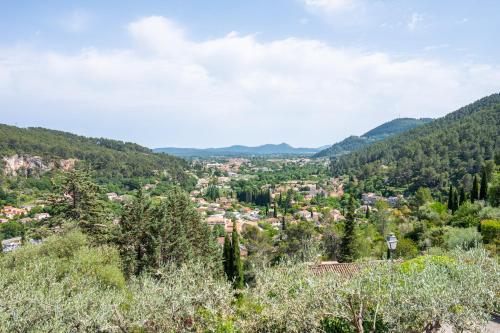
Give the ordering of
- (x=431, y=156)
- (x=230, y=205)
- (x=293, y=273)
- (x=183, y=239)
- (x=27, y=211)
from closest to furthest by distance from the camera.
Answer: (x=293, y=273)
(x=183, y=239)
(x=27, y=211)
(x=431, y=156)
(x=230, y=205)

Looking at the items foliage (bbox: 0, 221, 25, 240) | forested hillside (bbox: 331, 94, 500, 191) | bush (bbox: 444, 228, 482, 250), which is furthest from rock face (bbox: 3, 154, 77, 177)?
forested hillside (bbox: 331, 94, 500, 191)

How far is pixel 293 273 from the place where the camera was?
1044cm

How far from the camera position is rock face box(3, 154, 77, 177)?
77688 millimetres

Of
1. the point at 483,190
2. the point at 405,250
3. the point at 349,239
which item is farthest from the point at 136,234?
the point at 483,190

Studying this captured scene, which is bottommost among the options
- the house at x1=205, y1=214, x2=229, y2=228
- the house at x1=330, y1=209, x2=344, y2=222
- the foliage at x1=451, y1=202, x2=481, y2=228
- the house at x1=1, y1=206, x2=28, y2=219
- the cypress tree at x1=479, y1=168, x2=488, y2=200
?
the house at x1=205, y1=214, x2=229, y2=228

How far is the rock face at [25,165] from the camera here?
255 ft

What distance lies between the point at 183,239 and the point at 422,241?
20611 mm

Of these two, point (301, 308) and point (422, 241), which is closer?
point (301, 308)

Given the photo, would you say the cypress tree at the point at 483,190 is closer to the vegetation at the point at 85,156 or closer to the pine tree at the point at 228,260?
the pine tree at the point at 228,260

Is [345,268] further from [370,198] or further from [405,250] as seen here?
[370,198]

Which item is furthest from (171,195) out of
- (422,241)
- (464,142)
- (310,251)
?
(464,142)

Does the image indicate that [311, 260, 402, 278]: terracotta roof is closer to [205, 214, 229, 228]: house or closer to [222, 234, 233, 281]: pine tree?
[222, 234, 233, 281]: pine tree

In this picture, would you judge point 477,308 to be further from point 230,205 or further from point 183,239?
point 230,205

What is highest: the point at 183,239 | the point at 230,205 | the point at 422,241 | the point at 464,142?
the point at 464,142
